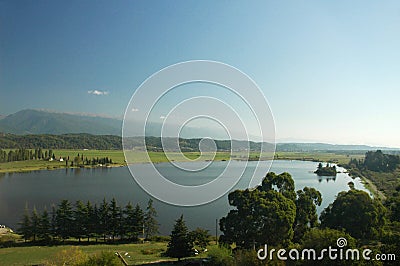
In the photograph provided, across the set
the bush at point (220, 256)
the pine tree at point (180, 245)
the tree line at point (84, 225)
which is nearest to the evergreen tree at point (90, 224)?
the tree line at point (84, 225)

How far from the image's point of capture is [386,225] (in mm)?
10258

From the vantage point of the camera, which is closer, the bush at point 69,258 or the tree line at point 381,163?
the bush at point 69,258

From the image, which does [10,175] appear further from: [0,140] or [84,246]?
[0,140]

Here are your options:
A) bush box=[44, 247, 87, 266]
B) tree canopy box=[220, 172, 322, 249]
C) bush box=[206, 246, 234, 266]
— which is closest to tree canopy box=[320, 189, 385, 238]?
tree canopy box=[220, 172, 322, 249]

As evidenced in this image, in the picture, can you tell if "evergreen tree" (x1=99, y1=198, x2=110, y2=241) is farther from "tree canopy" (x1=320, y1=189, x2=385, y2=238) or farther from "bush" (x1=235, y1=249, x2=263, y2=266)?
"tree canopy" (x1=320, y1=189, x2=385, y2=238)

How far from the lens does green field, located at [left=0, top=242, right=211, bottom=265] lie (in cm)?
975

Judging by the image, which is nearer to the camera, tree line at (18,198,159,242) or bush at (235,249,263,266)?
bush at (235,249,263,266)

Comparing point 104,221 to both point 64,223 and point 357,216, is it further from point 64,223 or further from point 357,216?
point 357,216

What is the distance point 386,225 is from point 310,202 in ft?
8.51

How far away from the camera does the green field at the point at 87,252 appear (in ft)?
32.0

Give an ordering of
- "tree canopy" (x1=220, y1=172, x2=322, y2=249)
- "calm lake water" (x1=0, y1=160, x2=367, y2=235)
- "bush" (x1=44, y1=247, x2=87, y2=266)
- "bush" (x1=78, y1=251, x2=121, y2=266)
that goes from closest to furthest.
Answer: "bush" (x1=78, y1=251, x2=121, y2=266) < "bush" (x1=44, y1=247, x2=87, y2=266) < "tree canopy" (x1=220, y1=172, x2=322, y2=249) < "calm lake water" (x1=0, y1=160, x2=367, y2=235)

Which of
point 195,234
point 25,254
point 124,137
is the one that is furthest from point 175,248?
point 124,137

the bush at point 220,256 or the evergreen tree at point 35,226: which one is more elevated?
the bush at point 220,256

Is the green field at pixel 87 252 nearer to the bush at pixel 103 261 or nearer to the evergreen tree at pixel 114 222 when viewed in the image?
the evergreen tree at pixel 114 222
